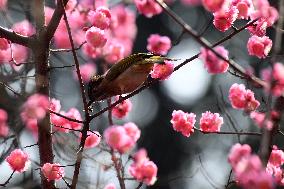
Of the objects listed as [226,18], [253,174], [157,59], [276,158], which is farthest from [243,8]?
[253,174]

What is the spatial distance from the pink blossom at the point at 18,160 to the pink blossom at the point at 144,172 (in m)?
0.93

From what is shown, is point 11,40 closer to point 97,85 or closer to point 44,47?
point 44,47

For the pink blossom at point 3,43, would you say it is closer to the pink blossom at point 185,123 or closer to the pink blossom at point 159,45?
the pink blossom at point 159,45

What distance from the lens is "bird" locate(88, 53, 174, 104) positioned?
4023 mm

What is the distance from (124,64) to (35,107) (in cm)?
88

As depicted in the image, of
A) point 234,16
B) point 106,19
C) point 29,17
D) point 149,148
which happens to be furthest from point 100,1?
point 149,148

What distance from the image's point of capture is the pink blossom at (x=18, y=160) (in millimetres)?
4188

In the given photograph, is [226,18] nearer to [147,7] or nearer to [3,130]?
[147,7]

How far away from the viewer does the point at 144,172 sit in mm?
3762

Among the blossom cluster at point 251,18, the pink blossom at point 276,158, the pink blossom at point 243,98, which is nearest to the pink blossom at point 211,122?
the pink blossom at point 243,98

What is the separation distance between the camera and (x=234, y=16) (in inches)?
158

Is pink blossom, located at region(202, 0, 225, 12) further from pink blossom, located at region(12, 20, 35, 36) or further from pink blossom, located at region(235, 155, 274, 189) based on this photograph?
pink blossom, located at region(12, 20, 35, 36)

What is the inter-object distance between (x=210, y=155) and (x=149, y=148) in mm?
1422

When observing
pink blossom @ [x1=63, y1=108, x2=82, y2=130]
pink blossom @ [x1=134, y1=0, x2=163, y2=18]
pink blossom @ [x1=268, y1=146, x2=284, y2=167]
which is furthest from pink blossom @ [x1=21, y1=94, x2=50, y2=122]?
pink blossom @ [x1=268, y1=146, x2=284, y2=167]
